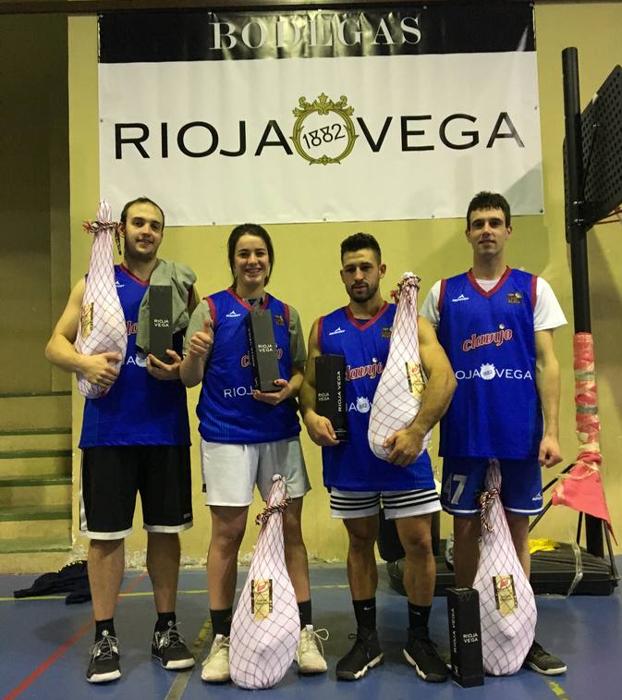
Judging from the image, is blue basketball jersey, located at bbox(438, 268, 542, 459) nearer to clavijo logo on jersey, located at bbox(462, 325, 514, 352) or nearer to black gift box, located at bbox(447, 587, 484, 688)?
clavijo logo on jersey, located at bbox(462, 325, 514, 352)

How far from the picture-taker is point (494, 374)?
7.25 feet

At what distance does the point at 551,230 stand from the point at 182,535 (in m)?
2.84

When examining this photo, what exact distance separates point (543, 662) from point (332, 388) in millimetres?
1157

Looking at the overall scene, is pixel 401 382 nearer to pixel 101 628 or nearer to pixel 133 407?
pixel 133 407

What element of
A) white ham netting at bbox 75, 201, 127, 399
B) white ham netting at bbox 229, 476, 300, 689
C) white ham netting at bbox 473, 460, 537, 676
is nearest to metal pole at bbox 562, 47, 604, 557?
white ham netting at bbox 473, 460, 537, 676

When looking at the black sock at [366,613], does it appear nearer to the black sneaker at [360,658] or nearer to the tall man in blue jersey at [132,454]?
the black sneaker at [360,658]

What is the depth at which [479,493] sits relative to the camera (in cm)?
223

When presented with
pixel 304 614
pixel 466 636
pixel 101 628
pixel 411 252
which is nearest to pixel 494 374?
pixel 466 636

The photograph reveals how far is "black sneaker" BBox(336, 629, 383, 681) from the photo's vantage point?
83.6 inches

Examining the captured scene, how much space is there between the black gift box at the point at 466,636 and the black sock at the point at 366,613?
29cm

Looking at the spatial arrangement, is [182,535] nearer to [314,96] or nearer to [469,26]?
[314,96]

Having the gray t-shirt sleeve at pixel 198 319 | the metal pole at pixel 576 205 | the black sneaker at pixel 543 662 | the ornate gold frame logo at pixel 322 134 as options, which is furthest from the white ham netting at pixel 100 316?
the metal pole at pixel 576 205

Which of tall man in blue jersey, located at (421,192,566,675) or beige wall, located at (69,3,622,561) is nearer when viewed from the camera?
tall man in blue jersey, located at (421,192,566,675)

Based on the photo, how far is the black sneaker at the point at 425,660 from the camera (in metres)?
2.09
